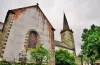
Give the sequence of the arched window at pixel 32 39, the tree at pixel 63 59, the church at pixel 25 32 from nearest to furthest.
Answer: the church at pixel 25 32 → the arched window at pixel 32 39 → the tree at pixel 63 59

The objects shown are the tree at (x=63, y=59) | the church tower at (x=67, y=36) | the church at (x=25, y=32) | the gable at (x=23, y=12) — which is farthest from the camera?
the church tower at (x=67, y=36)

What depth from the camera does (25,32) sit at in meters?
18.2

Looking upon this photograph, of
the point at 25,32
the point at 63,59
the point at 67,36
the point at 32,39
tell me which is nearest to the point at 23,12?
the point at 25,32

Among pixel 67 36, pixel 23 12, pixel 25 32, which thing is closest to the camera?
pixel 25 32

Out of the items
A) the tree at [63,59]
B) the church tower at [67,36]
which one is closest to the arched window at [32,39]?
the tree at [63,59]

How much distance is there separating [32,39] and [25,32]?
1.56m

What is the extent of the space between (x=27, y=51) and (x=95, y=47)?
898cm

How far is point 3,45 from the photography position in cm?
1562

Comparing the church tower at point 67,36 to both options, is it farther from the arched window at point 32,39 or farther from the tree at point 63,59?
the arched window at point 32,39

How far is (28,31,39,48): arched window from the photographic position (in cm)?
1847

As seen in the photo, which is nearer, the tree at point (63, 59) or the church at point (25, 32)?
the church at point (25, 32)

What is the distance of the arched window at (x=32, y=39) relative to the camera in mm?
18469

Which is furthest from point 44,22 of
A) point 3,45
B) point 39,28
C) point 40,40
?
point 3,45

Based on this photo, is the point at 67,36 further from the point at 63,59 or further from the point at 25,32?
the point at 25,32
